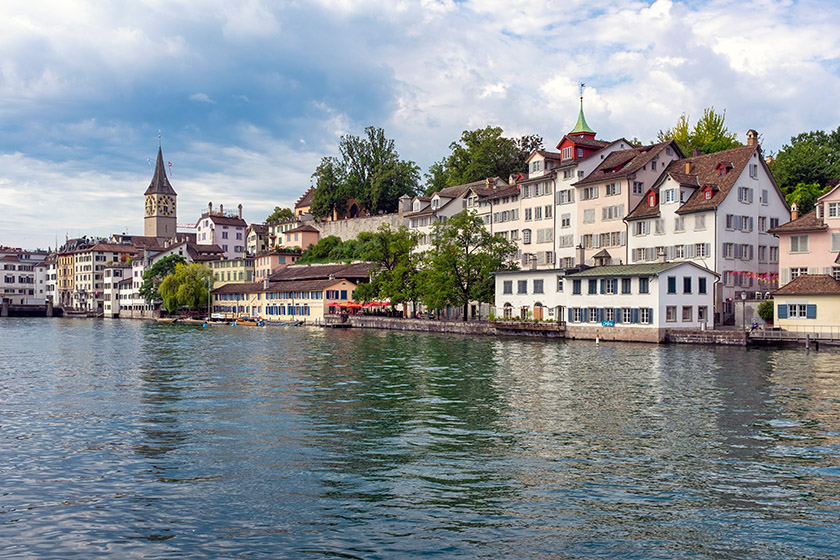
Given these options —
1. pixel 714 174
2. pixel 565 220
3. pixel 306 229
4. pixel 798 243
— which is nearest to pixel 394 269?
pixel 565 220

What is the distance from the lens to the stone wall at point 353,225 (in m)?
114

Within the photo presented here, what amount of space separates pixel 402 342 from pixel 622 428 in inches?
1574

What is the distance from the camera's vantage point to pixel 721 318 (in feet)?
203

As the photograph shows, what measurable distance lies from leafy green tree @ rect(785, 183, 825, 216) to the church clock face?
518 ft

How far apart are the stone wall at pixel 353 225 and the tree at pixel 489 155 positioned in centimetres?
988

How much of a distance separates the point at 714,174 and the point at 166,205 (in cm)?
15810

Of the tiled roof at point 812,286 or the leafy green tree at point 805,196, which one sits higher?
the leafy green tree at point 805,196

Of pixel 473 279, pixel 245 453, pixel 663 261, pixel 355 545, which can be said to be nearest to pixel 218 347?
pixel 473 279

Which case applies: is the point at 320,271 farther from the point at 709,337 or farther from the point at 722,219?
the point at 709,337

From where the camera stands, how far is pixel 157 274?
13475 centimetres

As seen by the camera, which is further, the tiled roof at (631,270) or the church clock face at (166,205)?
the church clock face at (166,205)

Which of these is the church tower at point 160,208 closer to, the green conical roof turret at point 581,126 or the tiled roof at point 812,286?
the green conical roof turret at point 581,126

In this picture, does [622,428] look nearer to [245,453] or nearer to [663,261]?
[245,453]

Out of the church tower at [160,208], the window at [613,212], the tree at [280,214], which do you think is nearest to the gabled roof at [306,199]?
the tree at [280,214]
